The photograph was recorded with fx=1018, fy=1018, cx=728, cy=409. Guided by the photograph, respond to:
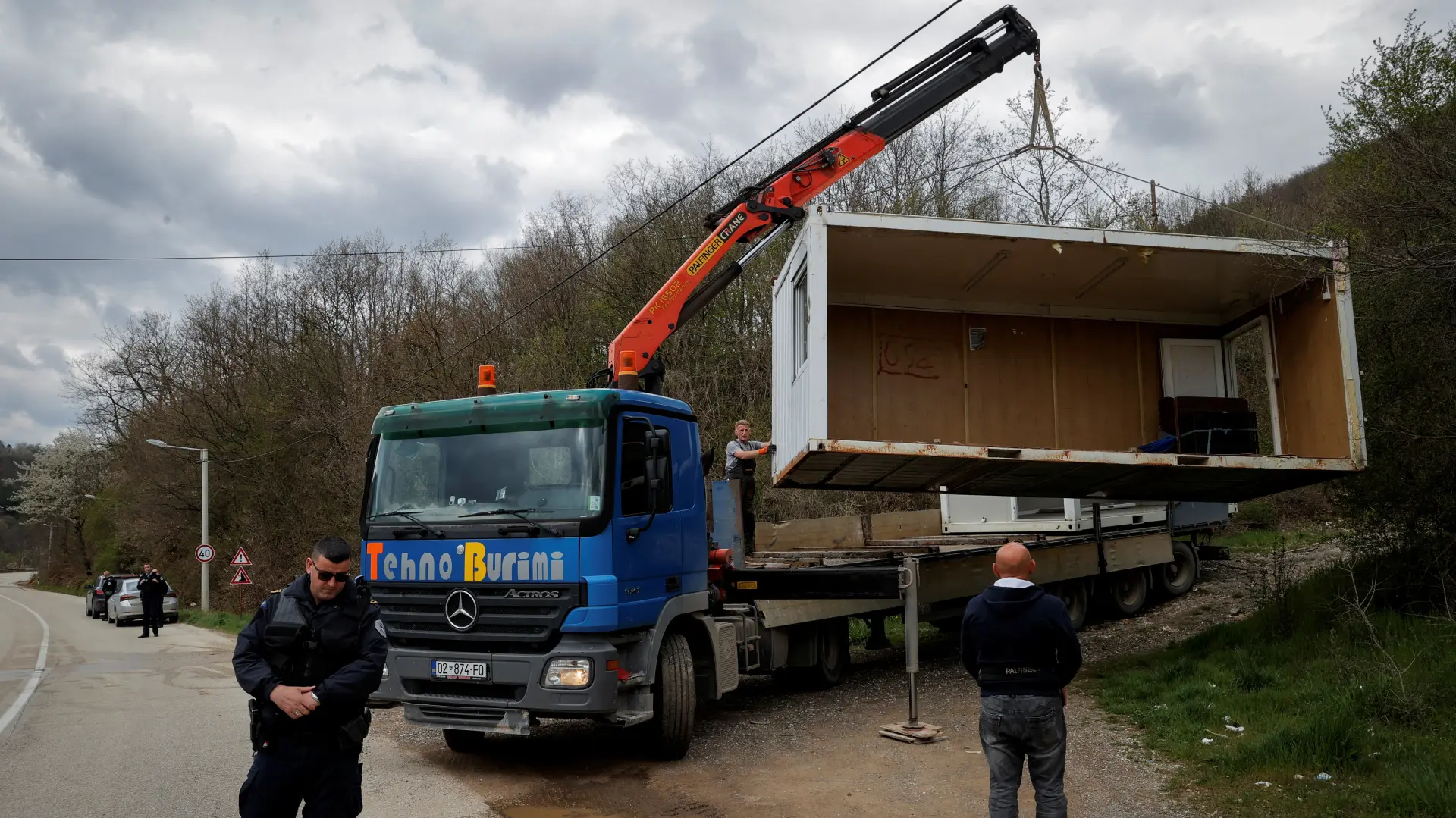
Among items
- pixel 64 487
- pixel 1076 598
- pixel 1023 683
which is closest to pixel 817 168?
pixel 1076 598

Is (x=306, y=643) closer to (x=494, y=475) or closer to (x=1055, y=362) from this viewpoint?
(x=494, y=475)

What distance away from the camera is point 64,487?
6328 centimetres

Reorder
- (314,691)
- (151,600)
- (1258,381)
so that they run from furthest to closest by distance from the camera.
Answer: (151,600) < (1258,381) < (314,691)

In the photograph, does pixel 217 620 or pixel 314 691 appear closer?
pixel 314 691

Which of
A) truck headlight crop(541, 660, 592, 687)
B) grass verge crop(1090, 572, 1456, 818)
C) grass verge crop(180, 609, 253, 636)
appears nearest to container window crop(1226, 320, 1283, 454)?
grass verge crop(1090, 572, 1456, 818)

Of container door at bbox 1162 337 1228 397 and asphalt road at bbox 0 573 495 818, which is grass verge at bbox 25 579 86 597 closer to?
asphalt road at bbox 0 573 495 818

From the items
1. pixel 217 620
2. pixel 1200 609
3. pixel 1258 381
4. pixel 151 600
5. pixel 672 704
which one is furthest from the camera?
pixel 217 620

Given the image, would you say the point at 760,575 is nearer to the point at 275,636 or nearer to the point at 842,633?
the point at 842,633

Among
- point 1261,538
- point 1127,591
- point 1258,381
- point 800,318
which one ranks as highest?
point 800,318

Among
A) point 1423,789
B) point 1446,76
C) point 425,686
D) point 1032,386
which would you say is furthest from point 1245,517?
point 425,686

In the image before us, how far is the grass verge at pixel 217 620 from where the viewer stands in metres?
26.8

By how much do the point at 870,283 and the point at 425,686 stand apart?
18.4 feet

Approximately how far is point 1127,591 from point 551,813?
10.7 metres

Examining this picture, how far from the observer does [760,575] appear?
911cm
